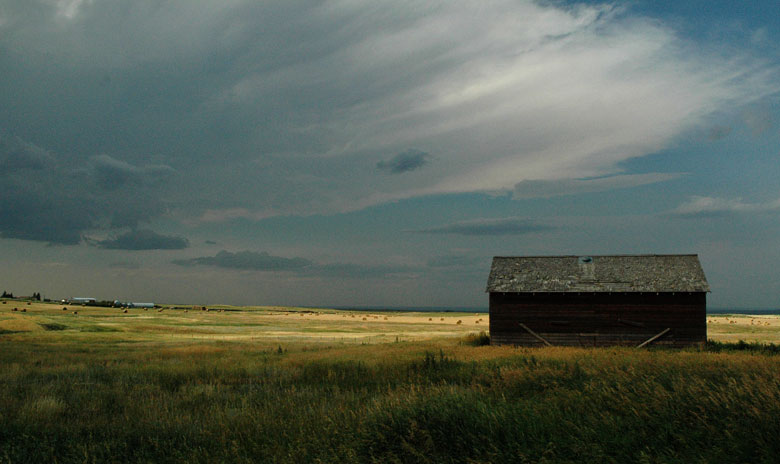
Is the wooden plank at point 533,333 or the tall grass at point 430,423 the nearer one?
the tall grass at point 430,423

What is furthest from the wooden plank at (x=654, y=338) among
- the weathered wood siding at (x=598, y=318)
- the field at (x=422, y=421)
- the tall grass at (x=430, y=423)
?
the field at (x=422, y=421)

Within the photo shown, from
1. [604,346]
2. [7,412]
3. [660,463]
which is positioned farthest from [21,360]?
[604,346]

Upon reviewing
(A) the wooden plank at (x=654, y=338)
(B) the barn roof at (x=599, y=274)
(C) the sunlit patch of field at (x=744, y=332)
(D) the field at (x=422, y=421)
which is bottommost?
(C) the sunlit patch of field at (x=744, y=332)

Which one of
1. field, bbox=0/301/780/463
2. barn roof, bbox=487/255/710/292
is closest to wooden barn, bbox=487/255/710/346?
barn roof, bbox=487/255/710/292

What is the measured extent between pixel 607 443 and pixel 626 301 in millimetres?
25891

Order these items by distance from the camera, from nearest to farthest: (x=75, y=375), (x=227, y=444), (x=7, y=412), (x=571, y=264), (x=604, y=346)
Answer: (x=227, y=444) → (x=7, y=412) → (x=75, y=375) → (x=604, y=346) → (x=571, y=264)

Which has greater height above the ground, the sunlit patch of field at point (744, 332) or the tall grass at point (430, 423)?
the tall grass at point (430, 423)

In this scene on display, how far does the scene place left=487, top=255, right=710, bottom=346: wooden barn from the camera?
98.0ft

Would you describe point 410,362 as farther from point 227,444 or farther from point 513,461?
point 513,461

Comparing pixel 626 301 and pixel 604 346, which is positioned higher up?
pixel 626 301

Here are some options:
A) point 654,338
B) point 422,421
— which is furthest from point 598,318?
point 422,421

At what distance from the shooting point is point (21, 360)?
23.8 metres

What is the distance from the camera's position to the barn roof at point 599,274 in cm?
3047

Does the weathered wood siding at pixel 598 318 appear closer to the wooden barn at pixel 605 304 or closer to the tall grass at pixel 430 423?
the wooden barn at pixel 605 304
